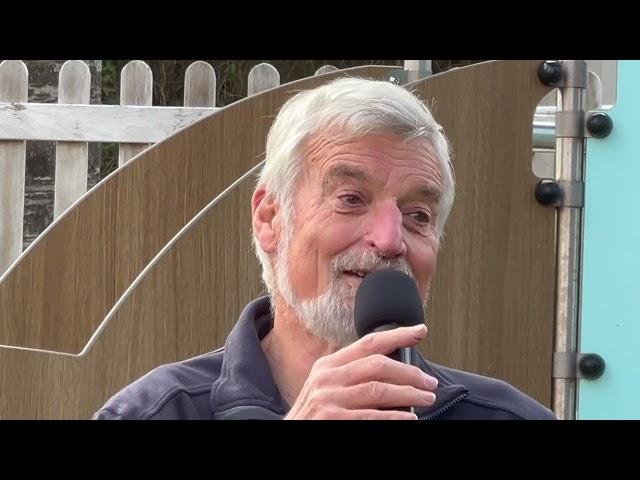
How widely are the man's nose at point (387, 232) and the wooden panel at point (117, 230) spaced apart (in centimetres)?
159

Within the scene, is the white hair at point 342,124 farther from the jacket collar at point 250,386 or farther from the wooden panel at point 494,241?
the wooden panel at point 494,241

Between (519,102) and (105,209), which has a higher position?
(519,102)

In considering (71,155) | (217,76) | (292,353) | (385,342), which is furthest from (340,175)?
(217,76)

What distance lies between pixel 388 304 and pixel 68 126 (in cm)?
417

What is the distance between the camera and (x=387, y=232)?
6.25 feet

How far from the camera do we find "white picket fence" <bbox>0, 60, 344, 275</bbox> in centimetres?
552

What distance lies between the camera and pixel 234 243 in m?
2.56

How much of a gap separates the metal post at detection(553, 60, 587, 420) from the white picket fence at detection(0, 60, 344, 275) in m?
3.07

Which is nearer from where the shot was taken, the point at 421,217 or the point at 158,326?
the point at 421,217

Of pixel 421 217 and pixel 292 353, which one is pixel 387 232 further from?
pixel 292 353
